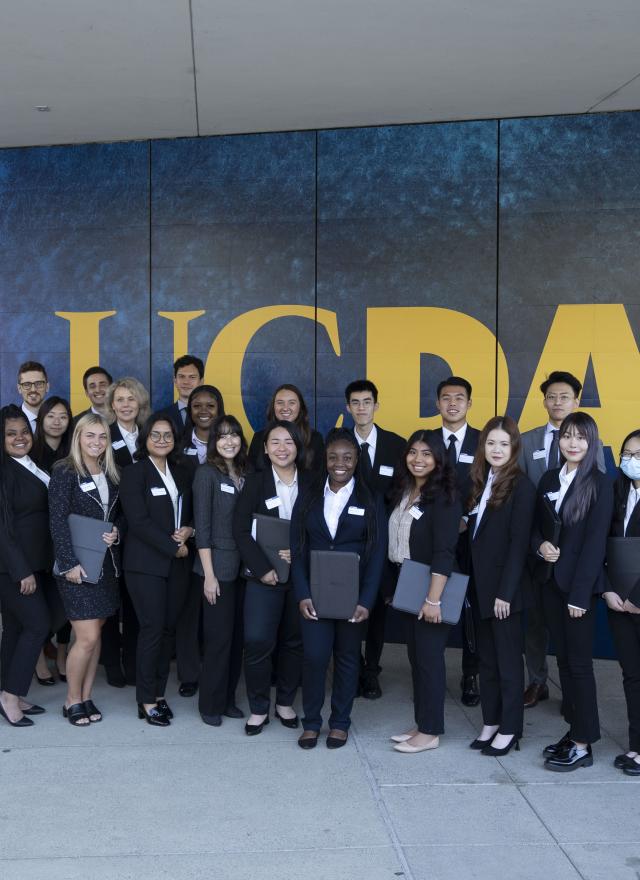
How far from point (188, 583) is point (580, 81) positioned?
12.2 feet

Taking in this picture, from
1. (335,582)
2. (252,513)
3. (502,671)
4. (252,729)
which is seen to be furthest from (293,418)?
(502,671)

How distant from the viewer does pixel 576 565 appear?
3734 millimetres

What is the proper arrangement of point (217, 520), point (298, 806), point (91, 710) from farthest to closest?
point (91, 710), point (217, 520), point (298, 806)

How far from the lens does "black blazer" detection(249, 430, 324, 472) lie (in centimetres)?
434

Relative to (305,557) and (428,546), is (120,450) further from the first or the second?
(428,546)

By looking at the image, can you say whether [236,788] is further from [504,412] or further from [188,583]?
[504,412]

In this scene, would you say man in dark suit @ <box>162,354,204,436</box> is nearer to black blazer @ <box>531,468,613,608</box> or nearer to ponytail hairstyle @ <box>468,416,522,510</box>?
ponytail hairstyle @ <box>468,416,522,510</box>

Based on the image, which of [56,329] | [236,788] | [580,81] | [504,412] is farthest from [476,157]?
[236,788]

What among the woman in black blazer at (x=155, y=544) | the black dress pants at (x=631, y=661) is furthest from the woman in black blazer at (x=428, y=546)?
the woman in black blazer at (x=155, y=544)

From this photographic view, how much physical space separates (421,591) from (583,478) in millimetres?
895

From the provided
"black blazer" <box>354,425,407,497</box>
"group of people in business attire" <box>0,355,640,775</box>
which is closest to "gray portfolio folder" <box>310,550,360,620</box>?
"group of people in business attire" <box>0,355,640,775</box>

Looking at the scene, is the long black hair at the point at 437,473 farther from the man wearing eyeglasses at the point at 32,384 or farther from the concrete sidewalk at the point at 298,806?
the man wearing eyeglasses at the point at 32,384

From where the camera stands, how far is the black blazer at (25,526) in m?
4.18

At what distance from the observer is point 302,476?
426 cm
